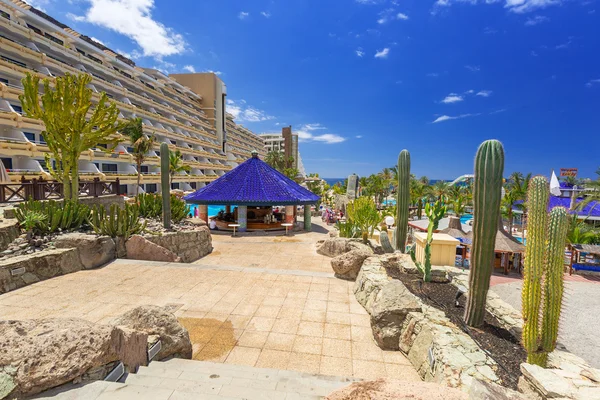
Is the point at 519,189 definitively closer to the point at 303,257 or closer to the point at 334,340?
the point at 303,257

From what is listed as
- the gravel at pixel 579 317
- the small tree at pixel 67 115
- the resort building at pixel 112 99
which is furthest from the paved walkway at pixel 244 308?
the resort building at pixel 112 99

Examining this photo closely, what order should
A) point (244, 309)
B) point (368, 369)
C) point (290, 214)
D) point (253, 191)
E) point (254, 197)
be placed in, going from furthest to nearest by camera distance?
1. point (290, 214)
2. point (253, 191)
3. point (254, 197)
4. point (244, 309)
5. point (368, 369)

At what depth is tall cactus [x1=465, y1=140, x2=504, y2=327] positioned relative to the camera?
5.30m

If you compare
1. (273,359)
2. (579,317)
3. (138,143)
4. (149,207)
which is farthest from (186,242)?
(138,143)

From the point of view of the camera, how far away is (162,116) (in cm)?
4991

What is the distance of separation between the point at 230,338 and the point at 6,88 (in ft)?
115

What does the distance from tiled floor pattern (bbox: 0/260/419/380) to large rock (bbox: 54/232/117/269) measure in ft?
1.44

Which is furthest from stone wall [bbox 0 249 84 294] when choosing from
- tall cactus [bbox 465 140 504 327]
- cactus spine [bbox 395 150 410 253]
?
cactus spine [bbox 395 150 410 253]

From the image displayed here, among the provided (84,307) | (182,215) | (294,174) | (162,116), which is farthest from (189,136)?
(84,307)

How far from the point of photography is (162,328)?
4.77 m

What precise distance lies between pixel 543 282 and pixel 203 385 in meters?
5.15

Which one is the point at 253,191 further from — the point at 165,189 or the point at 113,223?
the point at 113,223

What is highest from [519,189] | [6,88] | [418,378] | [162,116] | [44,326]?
[162,116]

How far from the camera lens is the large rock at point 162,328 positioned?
4668 millimetres
